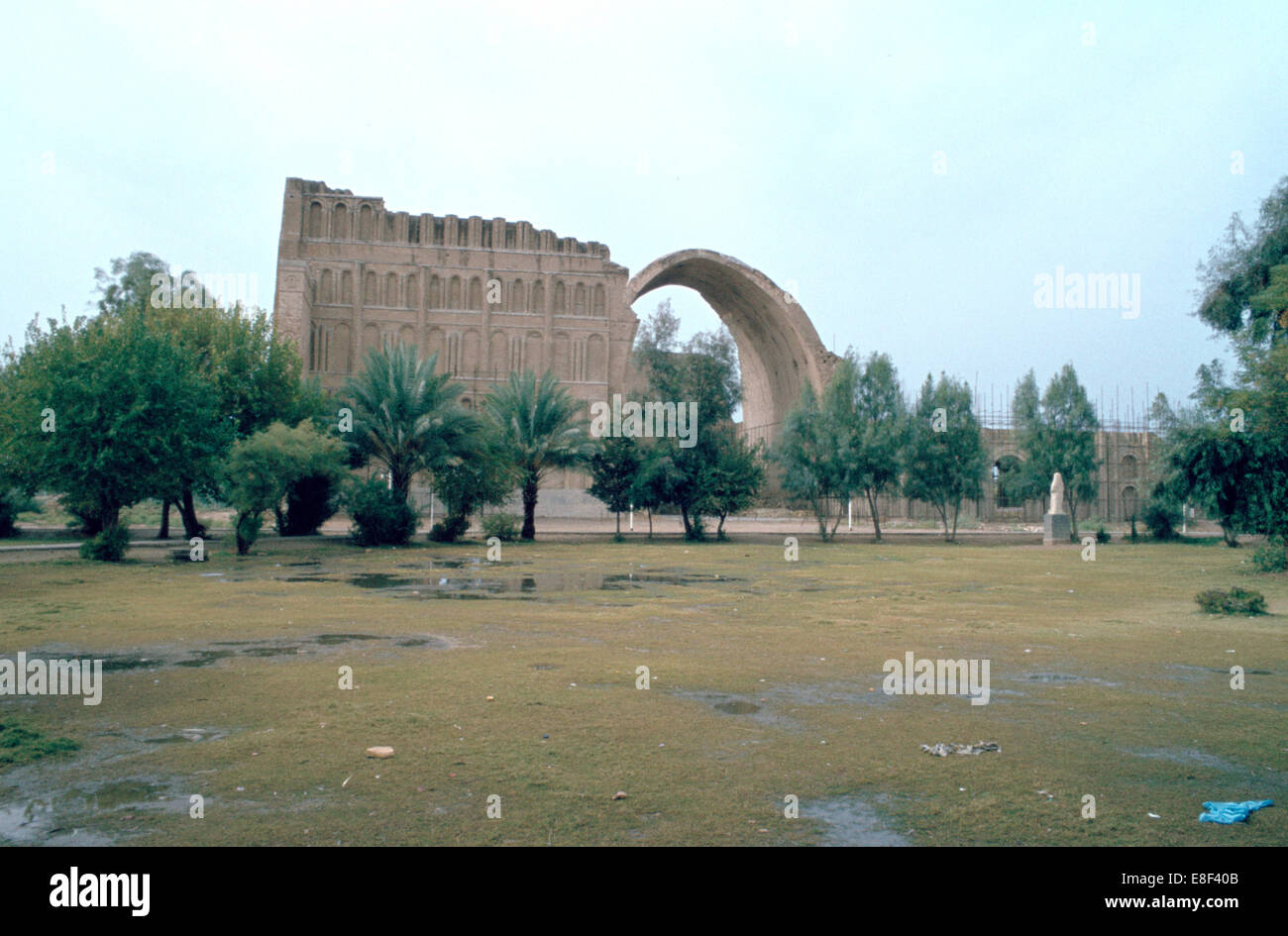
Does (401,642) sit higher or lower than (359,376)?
lower

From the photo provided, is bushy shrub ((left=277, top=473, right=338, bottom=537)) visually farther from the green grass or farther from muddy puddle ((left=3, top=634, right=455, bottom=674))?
the green grass

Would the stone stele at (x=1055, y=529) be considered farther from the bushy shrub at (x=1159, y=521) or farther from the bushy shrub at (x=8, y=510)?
the bushy shrub at (x=8, y=510)

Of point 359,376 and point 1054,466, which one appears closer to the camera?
point 359,376

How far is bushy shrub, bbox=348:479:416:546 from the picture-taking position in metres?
24.0

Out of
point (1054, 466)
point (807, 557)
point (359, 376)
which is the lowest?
point (807, 557)

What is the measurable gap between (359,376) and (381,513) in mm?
4836

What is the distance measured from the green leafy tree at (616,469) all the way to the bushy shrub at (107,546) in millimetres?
14968

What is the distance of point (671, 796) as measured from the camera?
3.96 m

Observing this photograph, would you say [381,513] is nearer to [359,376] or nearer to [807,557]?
[359,376]

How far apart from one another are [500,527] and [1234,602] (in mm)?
20473

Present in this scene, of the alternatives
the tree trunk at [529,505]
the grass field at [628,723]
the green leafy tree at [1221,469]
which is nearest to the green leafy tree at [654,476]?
the tree trunk at [529,505]

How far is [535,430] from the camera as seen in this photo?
2891 cm

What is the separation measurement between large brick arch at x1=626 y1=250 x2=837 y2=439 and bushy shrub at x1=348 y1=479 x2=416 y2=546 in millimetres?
28672
